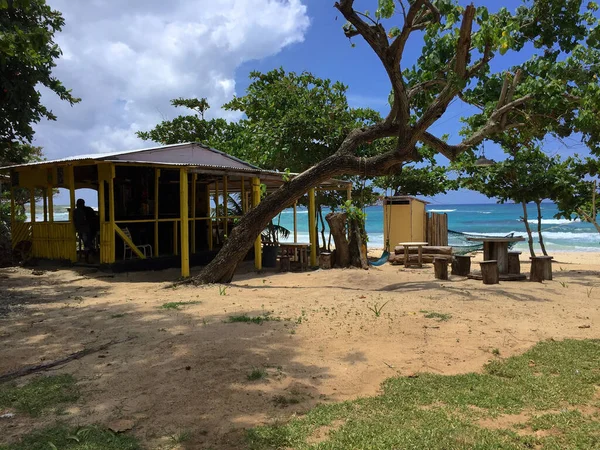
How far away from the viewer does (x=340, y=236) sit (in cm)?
1274

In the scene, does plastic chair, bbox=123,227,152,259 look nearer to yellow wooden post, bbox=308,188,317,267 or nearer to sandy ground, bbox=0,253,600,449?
sandy ground, bbox=0,253,600,449

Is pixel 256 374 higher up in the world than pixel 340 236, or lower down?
lower down

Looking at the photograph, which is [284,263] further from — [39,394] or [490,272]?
[39,394]

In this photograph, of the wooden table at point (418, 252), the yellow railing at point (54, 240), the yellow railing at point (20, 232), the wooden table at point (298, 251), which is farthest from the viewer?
the wooden table at point (298, 251)

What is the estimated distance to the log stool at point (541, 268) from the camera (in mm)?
9828

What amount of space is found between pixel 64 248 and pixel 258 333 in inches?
343

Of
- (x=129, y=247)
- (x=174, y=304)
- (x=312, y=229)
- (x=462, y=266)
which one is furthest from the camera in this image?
(x=312, y=229)

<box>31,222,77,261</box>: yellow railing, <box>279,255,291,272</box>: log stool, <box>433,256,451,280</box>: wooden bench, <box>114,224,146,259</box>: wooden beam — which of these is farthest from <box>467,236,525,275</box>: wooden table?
<box>31,222,77,261</box>: yellow railing

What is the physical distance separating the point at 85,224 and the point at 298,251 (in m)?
5.86

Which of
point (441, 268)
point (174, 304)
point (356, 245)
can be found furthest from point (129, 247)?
point (441, 268)

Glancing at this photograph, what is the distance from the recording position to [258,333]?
5.72 m

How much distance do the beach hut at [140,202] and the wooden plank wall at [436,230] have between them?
5180 mm

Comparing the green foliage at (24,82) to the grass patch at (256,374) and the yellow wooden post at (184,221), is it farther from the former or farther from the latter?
the grass patch at (256,374)

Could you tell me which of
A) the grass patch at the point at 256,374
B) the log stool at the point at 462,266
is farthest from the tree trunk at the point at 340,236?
the grass patch at the point at 256,374
